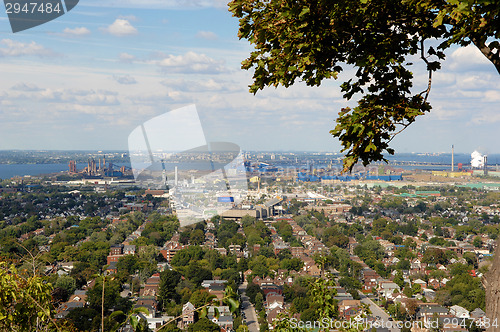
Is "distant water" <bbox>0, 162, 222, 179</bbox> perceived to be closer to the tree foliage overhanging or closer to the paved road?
the paved road

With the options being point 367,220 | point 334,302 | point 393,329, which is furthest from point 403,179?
point 334,302

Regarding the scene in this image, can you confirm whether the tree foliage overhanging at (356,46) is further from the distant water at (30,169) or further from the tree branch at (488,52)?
the distant water at (30,169)

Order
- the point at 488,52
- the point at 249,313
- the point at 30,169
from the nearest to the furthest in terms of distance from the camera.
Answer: the point at 488,52 → the point at 249,313 → the point at 30,169

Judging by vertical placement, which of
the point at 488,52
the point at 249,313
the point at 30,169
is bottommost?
the point at 249,313

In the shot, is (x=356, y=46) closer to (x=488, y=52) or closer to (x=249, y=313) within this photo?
(x=488, y=52)

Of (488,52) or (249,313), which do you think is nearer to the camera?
(488,52)

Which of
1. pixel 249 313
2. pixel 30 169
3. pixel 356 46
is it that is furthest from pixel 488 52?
pixel 30 169

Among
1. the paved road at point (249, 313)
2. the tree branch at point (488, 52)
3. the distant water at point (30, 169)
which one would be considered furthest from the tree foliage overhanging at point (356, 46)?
the distant water at point (30, 169)

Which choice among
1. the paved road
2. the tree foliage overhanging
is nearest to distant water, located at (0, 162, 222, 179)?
the paved road
